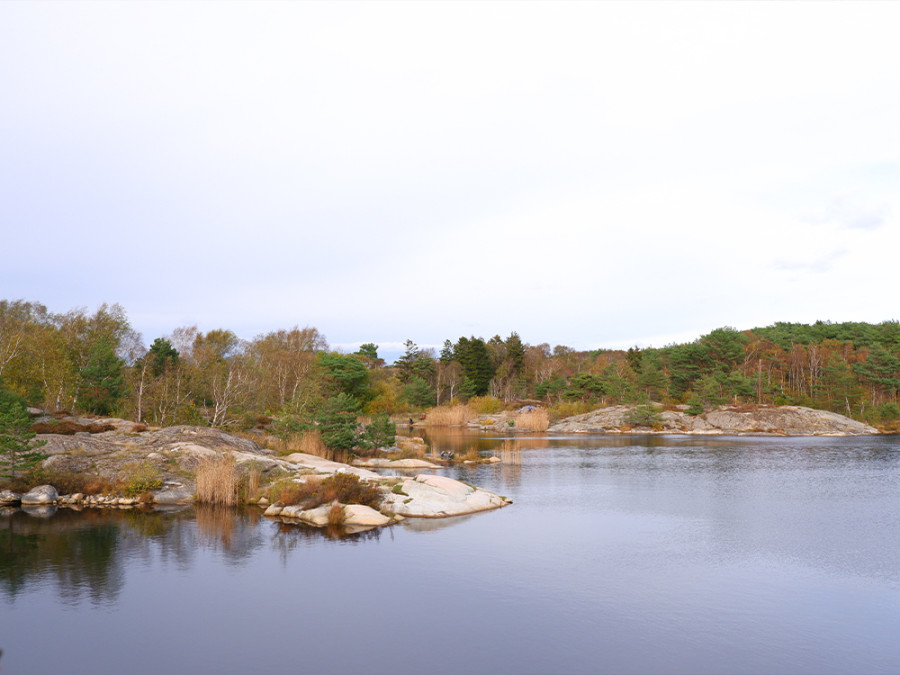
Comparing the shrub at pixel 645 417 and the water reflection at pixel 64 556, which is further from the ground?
the shrub at pixel 645 417

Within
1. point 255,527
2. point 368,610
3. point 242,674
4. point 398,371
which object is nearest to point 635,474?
point 255,527

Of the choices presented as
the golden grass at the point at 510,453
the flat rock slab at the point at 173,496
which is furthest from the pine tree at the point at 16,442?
the golden grass at the point at 510,453

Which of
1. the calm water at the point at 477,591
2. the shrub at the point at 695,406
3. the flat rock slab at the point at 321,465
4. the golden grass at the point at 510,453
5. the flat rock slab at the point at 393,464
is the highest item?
the shrub at the point at 695,406

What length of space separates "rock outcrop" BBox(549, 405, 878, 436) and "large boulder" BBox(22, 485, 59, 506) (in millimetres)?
63642

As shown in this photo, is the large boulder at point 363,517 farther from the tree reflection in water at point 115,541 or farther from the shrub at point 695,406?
the shrub at point 695,406

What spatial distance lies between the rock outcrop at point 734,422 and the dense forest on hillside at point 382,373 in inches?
132

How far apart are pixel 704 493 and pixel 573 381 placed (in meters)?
62.3

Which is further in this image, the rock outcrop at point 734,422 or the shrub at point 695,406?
the shrub at point 695,406

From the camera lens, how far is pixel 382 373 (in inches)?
4473

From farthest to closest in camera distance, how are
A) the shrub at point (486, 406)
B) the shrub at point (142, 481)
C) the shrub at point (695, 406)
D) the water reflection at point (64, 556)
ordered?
1. the shrub at point (486, 406)
2. the shrub at point (695, 406)
3. the shrub at point (142, 481)
4. the water reflection at point (64, 556)

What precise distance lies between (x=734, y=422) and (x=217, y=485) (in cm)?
6857

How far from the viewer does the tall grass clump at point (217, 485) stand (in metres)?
30.5

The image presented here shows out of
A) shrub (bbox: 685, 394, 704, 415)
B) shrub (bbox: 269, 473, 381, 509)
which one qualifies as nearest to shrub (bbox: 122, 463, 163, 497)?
shrub (bbox: 269, 473, 381, 509)

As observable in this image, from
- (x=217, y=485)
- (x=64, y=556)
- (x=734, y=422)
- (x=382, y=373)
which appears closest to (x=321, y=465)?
(x=217, y=485)
